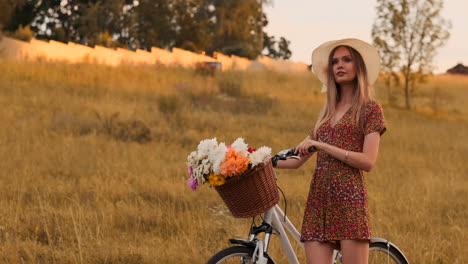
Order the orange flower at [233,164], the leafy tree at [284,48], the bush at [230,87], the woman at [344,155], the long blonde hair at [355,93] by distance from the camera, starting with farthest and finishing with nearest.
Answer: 1. the leafy tree at [284,48]
2. the bush at [230,87]
3. the long blonde hair at [355,93]
4. the woman at [344,155]
5. the orange flower at [233,164]

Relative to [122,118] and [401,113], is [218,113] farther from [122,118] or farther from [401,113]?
[401,113]

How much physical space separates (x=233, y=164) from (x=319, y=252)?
818mm

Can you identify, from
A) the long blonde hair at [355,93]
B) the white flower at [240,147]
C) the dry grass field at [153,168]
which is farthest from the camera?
the dry grass field at [153,168]

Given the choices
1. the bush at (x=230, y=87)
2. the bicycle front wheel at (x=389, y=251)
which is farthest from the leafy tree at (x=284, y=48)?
the bicycle front wheel at (x=389, y=251)

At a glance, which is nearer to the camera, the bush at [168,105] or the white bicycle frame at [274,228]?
the white bicycle frame at [274,228]

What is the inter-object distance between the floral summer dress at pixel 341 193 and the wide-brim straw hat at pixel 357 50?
0.20m

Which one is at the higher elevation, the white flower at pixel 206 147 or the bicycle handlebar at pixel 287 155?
the white flower at pixel 206 147

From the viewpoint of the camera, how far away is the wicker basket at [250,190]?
10.8 ft

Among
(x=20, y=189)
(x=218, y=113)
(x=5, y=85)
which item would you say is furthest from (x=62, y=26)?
(x=20, y=189)

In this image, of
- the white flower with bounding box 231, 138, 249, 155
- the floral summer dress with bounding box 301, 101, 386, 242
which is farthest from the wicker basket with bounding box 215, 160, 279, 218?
the floral summer dress with bounding box 301, 101, 386, 242

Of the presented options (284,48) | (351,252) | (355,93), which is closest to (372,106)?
(355,93)

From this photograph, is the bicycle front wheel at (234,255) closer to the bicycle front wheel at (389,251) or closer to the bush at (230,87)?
the bicycle front wheel at (389,251)

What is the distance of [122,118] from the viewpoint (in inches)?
567

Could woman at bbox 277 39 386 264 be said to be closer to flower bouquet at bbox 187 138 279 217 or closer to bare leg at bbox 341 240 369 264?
bare leg at bbox 341 240 369 264
